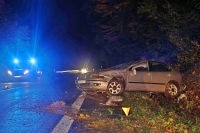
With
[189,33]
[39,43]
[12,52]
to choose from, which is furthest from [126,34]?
[39,43]

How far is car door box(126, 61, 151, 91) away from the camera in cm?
1163

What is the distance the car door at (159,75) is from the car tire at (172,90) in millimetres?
210

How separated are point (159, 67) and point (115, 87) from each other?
2139 mm

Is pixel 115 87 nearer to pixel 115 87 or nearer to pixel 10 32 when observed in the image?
pixel 115 87

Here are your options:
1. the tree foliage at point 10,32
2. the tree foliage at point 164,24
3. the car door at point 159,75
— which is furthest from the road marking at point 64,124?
the tree foliage at point 10,32

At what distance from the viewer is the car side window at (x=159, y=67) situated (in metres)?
12.1

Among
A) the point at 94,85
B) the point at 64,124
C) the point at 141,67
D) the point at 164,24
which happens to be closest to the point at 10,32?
the point at 94,85

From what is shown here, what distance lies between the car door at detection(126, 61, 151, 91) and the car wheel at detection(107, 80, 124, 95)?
0.30 m

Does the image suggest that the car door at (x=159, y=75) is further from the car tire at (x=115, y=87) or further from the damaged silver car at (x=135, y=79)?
the car tire at (x=115, y=87)

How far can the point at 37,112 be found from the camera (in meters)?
8.78

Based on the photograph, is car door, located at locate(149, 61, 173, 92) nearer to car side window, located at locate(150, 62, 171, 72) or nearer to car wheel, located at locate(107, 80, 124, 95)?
car side window, located at locate(150, 62, 171, 72)

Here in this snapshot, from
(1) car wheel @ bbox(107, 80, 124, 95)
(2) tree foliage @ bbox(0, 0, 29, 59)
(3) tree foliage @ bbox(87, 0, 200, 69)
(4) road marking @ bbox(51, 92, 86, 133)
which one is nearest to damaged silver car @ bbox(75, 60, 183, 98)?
(1) car wheel @ bbox(107, 80, 124, 95)

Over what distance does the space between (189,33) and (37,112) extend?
7.65 m

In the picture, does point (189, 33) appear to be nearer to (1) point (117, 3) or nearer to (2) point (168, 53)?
(2) point (168, 53)
